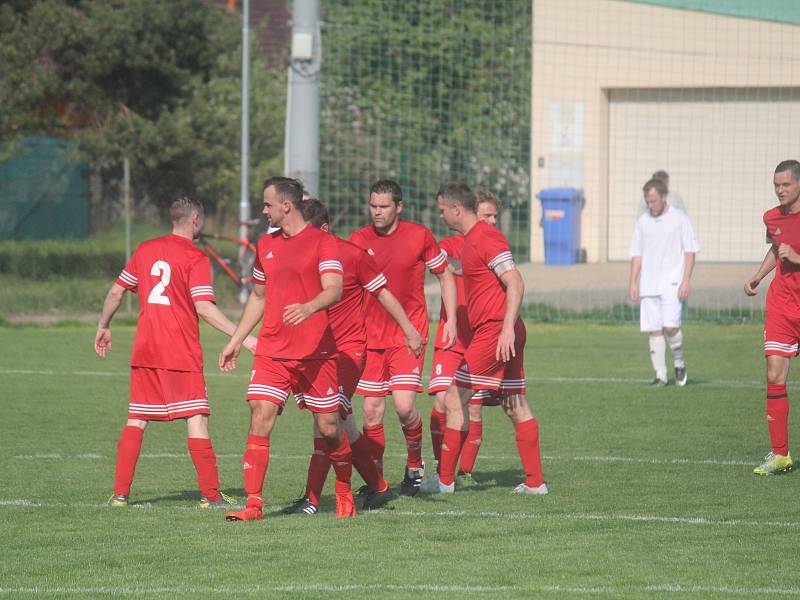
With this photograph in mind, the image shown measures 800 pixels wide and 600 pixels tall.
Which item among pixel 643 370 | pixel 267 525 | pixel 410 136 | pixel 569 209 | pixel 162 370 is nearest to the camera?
pixel 267 525

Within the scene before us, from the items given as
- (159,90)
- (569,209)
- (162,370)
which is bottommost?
(162,370)

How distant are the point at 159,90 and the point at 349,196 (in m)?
9.61

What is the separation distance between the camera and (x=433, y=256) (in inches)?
344

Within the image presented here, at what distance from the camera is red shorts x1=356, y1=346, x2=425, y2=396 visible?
28.4ft

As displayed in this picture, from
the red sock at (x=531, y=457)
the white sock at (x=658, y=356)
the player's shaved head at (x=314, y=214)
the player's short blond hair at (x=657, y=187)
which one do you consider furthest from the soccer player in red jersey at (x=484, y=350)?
the white sock at (x=658, y=356)

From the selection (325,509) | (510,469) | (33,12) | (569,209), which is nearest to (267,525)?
(325,509)

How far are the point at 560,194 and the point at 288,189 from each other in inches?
679

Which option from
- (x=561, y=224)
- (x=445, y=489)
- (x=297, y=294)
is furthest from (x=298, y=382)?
(x=561, y=224)

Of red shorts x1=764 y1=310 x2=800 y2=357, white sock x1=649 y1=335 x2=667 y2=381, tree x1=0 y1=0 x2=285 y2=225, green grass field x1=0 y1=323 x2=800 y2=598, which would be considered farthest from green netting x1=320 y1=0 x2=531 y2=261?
red shorts x1=764 y1=310 x2=800 y2=357

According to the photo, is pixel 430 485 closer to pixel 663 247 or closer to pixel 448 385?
pixel 448 385

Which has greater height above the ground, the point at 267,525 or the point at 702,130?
the point at 702,130

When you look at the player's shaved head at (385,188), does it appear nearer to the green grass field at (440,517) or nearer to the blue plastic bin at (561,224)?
the green grass field at (440,517)

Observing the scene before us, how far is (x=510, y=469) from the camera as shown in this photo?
970 centimetres

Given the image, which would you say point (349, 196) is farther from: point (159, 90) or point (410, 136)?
point (159, 90)
